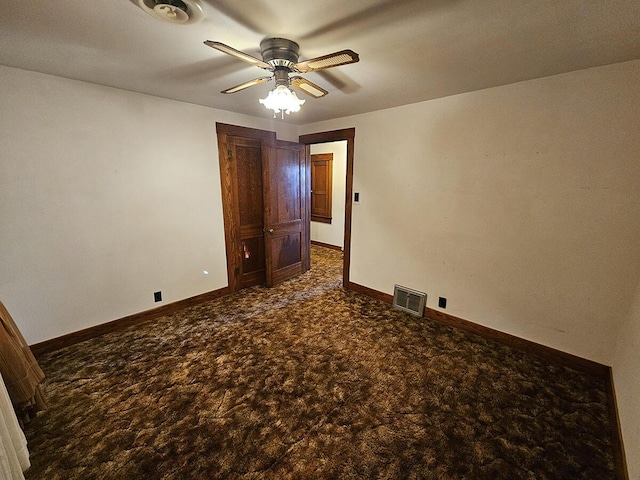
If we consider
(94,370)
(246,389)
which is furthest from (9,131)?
(246,389)

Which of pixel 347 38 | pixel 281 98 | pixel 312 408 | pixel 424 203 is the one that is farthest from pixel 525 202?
pixel 312 408

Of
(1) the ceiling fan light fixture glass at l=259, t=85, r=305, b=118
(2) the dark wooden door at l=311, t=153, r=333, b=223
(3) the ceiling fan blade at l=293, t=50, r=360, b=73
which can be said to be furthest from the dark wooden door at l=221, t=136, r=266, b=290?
(2) the dark wooden door at l=311, t=153, r=333, b=223

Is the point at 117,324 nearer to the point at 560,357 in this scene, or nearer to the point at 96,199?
the point at 96,199

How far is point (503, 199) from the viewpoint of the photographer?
7.93 ft

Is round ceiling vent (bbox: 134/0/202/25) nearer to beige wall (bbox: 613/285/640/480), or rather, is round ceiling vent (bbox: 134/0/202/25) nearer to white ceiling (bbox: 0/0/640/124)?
white ceiling (bbox: 0/0/640/124)

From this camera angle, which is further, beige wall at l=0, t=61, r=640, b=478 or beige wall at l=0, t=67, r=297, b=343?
beige wall at l=0, t=67, r=297, b=343

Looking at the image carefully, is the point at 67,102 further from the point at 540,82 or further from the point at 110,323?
the point at 540,82

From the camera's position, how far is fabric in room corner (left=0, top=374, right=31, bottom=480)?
95 cm

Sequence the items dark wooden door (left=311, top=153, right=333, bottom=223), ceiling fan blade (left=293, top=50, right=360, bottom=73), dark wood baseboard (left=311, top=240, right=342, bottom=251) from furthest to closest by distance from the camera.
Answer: dark wood baseboard (left=311, top=240, right=342, bottom=251) < dark wooden door (left=311, top=153, right=333, bottom=223) < ceiling fan blade (left=293, top=50, right=360, bottom=73)

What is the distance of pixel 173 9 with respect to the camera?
122 centimetres

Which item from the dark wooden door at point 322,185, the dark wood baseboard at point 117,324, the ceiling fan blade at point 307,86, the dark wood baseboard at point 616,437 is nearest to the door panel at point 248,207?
the dark wood baseboard at point 117,324

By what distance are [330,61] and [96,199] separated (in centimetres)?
249

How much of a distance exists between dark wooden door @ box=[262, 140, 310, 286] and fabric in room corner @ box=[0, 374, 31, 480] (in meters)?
2.79

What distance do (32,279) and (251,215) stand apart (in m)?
2.22
